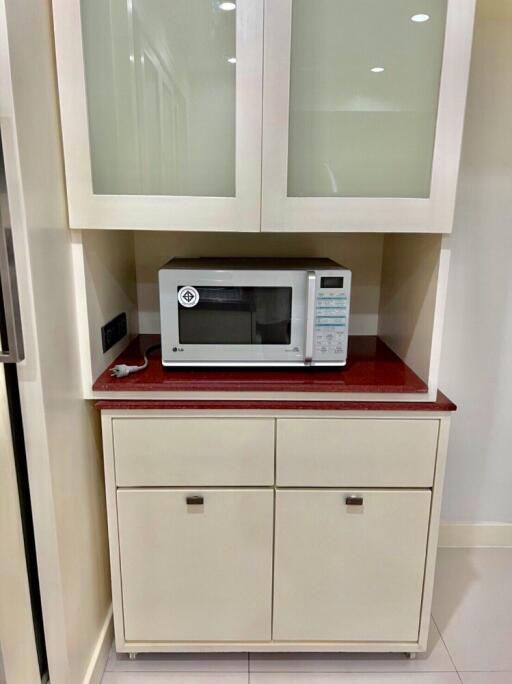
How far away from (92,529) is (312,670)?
0.82m

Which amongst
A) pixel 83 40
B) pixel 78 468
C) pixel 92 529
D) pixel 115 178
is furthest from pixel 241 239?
pixel 92 529

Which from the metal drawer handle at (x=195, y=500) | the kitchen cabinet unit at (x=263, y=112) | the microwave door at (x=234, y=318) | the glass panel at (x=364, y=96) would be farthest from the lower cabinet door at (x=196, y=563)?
the glass panel at (x=364, y=96)

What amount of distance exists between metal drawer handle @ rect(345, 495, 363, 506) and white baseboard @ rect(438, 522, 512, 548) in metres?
0.90

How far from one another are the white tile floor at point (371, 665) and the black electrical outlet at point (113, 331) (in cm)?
102

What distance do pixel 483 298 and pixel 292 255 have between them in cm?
74

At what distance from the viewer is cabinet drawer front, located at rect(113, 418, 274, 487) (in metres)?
1.34

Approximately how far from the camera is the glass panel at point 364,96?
3.78 feet

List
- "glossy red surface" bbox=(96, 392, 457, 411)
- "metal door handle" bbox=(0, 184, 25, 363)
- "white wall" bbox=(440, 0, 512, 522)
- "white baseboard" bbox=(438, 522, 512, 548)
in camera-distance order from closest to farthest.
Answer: "metal door handle" bbox=(0, 184, 25, 363)
"glossy red surface" bbox=(96, 392, 457, 411)
"white wall" bbox=(440, 0, 512, 522)
"white baseboard" bbox=(438, 522, 512, 548)

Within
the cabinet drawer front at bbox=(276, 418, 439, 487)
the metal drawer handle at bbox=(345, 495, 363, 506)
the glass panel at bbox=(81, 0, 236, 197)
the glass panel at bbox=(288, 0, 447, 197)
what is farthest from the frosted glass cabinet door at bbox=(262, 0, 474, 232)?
the metal drawer handle at bbox=(345, 495, 363, 506)

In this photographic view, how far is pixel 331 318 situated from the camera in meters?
1.36

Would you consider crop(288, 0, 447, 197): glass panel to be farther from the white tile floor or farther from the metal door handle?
the white tile floor

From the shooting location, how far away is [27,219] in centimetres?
101

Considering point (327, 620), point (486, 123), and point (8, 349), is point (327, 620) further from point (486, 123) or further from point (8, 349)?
point (486, 123)

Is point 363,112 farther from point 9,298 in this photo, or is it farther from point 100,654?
point 100,654
